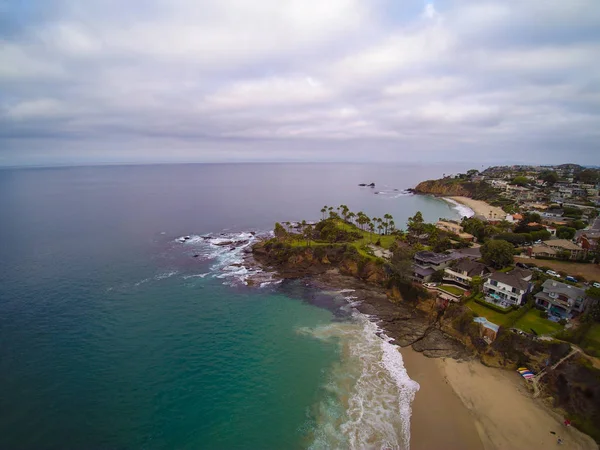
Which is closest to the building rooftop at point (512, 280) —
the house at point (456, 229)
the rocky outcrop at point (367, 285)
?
the rocky outcrop at point (367, 285)

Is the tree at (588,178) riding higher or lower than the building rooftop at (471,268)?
higher

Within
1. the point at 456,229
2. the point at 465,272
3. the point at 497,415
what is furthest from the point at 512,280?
the point at 456,229

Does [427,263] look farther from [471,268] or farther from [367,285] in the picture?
[367,285]

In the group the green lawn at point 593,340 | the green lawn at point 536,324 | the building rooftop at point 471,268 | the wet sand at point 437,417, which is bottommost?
the wet sand at point 437,417

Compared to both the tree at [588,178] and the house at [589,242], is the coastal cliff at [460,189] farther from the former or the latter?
the house at [589,242]

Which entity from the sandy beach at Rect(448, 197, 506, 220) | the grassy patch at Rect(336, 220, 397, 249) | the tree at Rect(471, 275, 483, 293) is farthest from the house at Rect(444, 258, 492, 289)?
the sandy beach at Rect(448, 197, 506, 220)

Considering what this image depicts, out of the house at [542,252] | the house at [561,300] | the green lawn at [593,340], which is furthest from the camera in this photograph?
the house at [542,252]

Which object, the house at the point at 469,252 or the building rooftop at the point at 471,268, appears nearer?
the building rooftop at the point at 471,268
